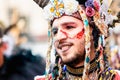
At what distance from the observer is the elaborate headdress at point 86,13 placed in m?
3.55

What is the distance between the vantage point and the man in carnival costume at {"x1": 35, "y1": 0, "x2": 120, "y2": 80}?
3.55m

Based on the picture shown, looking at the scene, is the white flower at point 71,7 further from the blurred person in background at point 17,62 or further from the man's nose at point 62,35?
the blurred person in background at point 17,62

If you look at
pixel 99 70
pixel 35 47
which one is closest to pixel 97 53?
pixel 99 70

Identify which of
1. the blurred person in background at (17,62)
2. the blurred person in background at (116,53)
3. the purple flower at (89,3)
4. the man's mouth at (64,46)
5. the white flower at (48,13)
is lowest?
the blurred person in background at (116,53)

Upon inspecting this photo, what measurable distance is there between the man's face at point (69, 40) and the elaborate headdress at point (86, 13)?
3 centimetres

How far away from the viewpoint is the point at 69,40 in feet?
11.6

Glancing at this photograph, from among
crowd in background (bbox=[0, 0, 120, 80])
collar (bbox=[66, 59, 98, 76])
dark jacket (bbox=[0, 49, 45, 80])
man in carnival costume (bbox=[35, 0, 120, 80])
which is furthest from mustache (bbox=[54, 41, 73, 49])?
dark jacket (bbox=[0, 49, 45, 80])

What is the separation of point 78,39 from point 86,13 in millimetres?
153

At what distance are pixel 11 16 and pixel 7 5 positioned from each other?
48cm

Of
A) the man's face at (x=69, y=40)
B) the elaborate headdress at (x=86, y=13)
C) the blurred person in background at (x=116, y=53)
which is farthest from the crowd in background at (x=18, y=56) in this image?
the man's face at (x=69, y=40)

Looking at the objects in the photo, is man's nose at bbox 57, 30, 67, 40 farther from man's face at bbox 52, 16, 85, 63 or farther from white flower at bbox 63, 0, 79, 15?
white flower at bbox 63, 0, 79, 15

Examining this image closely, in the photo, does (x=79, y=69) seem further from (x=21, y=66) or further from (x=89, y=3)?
(x=21, y=66)

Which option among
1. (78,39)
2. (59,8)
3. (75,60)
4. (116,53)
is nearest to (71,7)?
(59,8)

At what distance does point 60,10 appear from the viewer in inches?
142
